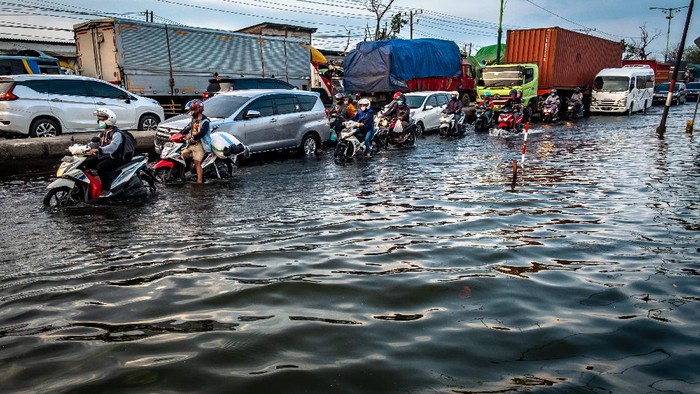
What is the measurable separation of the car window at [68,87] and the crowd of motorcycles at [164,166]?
3.64m

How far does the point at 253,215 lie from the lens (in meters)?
6.84

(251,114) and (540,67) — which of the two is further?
(540,67)

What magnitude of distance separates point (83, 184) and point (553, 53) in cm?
2361

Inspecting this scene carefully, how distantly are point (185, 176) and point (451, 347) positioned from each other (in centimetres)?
801

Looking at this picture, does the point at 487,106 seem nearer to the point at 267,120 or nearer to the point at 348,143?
the point at 348,143

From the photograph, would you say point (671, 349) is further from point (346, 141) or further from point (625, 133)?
point (625, 133)

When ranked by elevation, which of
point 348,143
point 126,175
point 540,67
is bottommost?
point 348,143

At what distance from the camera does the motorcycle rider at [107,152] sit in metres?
7.69

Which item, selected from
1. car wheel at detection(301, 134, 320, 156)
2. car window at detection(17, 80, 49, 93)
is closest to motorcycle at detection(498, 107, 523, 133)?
car wheel at detection(301, 134, 320, 156)

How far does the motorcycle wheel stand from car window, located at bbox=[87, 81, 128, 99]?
679 centimetres

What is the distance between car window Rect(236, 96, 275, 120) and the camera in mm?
12341

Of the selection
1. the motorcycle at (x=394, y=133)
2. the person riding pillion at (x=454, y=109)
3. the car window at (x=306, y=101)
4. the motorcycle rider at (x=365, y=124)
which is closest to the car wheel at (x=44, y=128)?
the car window at (x=306, y=101)

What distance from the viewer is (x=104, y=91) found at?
13820mm

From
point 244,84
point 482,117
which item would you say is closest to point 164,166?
point 244,84
